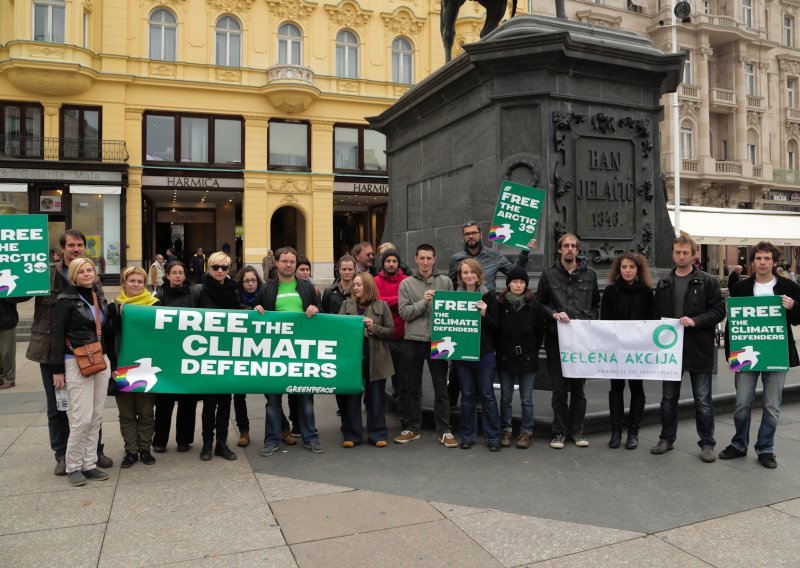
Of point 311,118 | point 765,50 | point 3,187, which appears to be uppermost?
point 765,50

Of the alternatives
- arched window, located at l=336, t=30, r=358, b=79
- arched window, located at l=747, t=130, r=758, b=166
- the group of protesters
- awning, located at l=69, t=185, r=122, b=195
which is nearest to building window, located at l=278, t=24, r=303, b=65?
arched window, located at l=336, t=30, r=358, b=79

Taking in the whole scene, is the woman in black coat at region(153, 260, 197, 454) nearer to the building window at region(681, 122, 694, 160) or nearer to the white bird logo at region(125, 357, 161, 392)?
the white bird logo at region(125, 357, 161, 392)

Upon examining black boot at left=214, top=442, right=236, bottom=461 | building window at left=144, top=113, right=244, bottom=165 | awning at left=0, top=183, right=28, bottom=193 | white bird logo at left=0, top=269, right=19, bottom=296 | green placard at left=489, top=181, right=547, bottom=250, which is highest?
building window at left=144, top=113, right=244, bottom=165

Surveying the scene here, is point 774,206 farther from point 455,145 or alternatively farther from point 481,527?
point 481,527

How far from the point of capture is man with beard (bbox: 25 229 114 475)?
5.10m

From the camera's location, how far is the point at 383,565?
3475mm

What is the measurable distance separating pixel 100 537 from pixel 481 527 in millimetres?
2408

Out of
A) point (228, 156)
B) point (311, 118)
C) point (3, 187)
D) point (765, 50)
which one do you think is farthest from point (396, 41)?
point (765, 50)

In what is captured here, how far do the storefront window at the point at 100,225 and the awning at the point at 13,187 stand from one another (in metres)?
1.96

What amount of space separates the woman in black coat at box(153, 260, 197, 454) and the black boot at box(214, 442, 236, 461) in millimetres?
441

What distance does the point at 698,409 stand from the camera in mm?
5414

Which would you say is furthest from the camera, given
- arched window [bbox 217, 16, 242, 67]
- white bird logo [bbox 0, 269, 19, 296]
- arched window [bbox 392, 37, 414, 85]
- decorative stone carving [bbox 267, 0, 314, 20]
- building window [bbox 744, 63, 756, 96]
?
building window [bbox 744, 63, 756, 96]

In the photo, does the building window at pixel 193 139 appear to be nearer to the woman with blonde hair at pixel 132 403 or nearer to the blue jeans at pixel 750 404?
the woman with blonde hair at pixel 132 403

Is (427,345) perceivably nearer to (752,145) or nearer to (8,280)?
(8,280)
